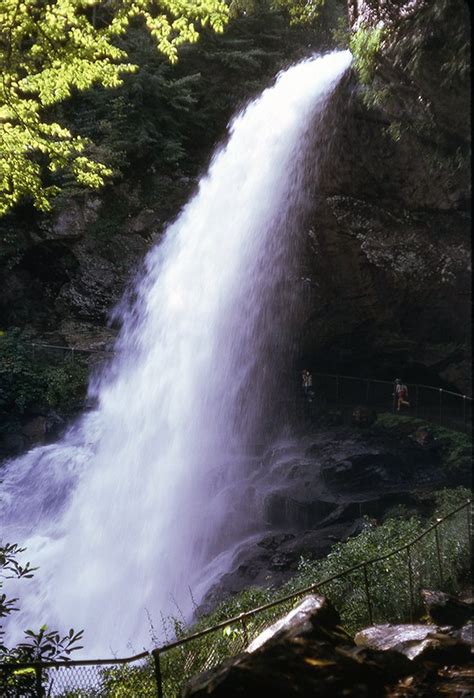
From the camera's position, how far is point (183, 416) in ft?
48.6

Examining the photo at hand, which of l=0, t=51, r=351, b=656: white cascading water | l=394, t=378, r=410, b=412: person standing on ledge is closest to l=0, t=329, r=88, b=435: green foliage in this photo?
l=0, t=51, r=351, b=656: white cascading water

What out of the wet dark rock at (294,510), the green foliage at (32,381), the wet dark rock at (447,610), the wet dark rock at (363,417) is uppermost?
the green foliage at (32,381)

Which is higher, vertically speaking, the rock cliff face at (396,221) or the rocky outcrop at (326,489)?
the rock cliff face at (396,221)

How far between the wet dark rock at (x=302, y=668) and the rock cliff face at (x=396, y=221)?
304 inches

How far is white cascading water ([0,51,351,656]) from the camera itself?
10.7 metres

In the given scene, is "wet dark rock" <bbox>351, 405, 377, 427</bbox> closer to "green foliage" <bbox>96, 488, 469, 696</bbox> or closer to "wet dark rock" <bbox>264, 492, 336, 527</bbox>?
"wet dark rock" <bbox>264, 492, 336, 527</bbox>

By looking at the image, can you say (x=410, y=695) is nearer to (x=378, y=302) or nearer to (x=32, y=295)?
(x=378, y=302)

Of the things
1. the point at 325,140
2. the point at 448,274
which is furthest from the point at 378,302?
the point at 325,140

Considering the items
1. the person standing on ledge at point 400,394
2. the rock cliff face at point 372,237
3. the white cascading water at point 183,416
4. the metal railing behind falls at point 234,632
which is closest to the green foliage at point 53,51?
the rock cliff face at point 372,237

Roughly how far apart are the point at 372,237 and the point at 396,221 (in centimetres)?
75

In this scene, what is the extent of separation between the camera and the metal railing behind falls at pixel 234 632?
13.5 ft

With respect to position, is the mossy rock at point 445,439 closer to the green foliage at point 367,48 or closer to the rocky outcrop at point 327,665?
the rocky outcrop at point 327,665

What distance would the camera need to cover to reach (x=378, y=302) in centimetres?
1600

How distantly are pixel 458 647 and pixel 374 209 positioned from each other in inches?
457
